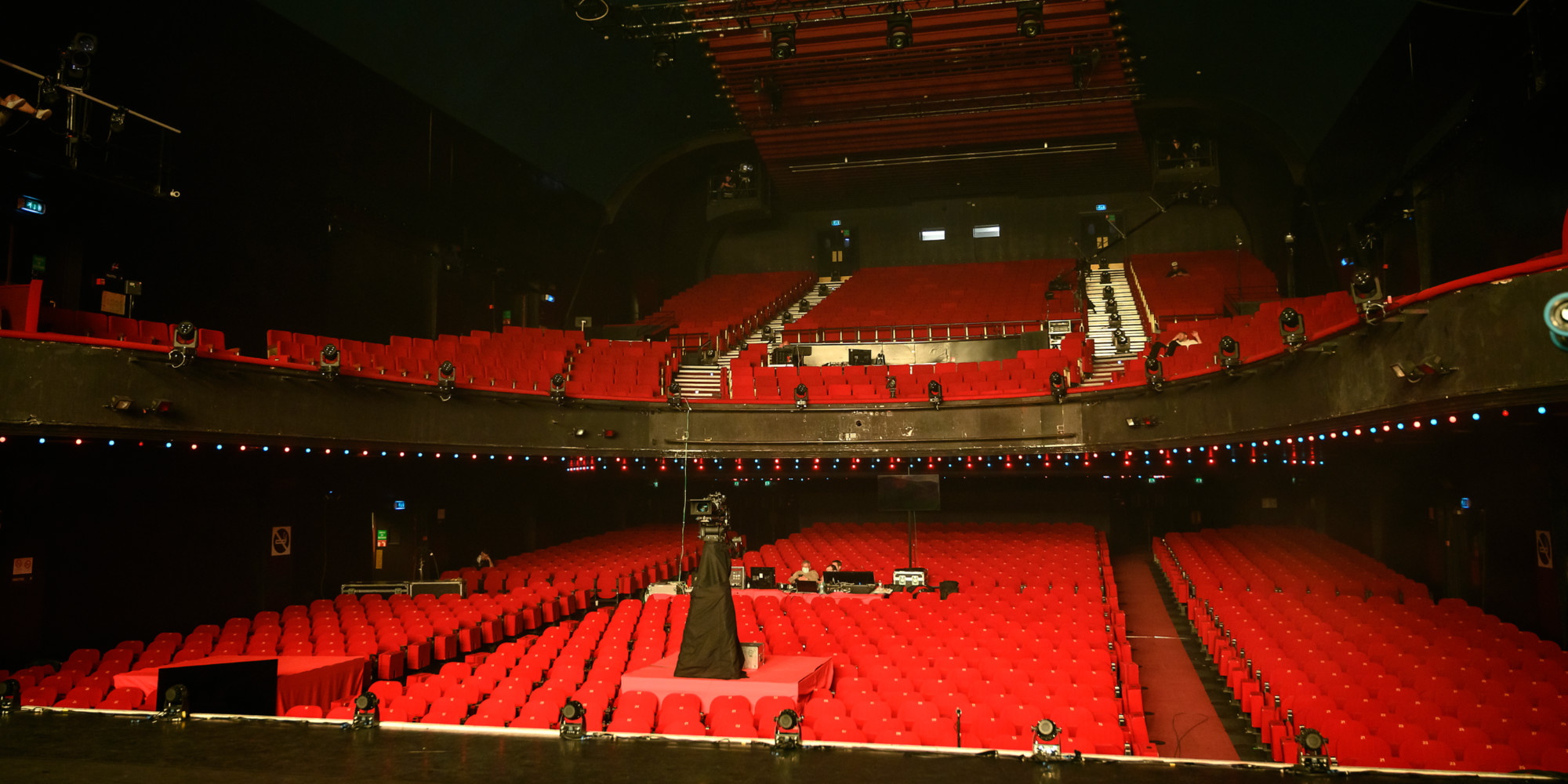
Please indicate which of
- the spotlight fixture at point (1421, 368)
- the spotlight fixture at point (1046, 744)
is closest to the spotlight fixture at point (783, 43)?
the spotlight fixture at point (1421, 368)

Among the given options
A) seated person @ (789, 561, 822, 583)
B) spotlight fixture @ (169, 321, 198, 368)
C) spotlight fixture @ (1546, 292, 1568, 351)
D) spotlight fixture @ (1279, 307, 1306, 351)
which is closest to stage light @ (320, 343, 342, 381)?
spotlight fixture @ (169, 321, 198, 368)

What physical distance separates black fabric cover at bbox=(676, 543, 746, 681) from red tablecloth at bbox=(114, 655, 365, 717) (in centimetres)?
351

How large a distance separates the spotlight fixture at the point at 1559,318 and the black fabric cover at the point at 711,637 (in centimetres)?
621

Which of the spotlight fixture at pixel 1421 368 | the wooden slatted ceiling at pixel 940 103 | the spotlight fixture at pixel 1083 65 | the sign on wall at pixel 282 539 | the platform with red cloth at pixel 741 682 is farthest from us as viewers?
the spotlight fixture at pixel 1083 65

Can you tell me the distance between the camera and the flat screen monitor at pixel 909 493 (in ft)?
44.0

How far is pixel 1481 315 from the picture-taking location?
19.6ft

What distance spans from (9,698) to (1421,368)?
29.7 feet

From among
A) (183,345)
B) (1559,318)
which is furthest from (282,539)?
(1559,318)

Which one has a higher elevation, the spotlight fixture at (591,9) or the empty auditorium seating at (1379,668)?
the spotlight fixture at (591,9)

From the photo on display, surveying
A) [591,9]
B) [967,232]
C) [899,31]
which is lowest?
[967,232]

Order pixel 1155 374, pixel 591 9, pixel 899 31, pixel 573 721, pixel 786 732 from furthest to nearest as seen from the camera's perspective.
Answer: pixel 899 31, pixel 591 9, pixel 1155 374, pixel 573 721, pixel 786 732

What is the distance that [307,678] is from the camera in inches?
324

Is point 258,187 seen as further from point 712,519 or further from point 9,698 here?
point 9,698

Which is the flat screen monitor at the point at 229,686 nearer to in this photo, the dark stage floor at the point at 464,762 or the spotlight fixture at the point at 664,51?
the dark stage floor at the point at 464,762
